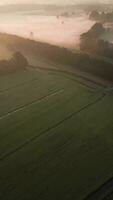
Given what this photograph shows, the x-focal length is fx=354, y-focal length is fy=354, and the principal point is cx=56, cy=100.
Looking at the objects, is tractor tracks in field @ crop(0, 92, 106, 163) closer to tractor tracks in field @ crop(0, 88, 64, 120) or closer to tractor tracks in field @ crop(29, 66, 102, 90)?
tractor tracks in field @ crop(29, 66, 102, 90)

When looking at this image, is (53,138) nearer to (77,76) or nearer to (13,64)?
(77,76)

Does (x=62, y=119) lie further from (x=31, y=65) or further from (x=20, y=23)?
(x=20, y=23)

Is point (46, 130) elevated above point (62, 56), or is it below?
below

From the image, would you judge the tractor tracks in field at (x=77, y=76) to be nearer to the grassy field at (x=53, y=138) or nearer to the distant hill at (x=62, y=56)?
the grassy field at (x=53, y=138)

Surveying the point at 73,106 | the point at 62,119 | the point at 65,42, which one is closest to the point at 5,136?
the point at 62,119

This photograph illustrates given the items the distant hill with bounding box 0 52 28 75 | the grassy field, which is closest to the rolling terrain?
the grassy field

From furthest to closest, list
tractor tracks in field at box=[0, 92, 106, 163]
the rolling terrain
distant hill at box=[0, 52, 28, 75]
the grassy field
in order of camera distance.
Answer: distant hill at box=[0, 52, 28, 75] → tractor tracks in field at box=[0, 92, 106, 163] → the grassy field → the rolling terrain

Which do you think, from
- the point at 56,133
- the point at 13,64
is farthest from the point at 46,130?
the point at 13,64

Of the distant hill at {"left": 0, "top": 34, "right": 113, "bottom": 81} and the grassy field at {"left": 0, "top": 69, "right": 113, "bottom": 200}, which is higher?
the distant hill at {"left": 0, "top": 34, "right": 113, "bottom": 81}

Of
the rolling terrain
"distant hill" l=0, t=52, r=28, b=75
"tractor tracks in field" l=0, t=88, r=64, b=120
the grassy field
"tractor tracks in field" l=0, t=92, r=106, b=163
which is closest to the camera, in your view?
the rolling terrain
